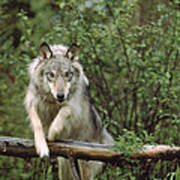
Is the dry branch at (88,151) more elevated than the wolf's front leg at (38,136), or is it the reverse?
the wolf's front leg at (38,136)

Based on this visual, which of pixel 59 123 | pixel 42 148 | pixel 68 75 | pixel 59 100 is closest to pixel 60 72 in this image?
pixel 68 75

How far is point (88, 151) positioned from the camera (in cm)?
370

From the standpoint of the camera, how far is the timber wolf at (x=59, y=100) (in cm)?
404

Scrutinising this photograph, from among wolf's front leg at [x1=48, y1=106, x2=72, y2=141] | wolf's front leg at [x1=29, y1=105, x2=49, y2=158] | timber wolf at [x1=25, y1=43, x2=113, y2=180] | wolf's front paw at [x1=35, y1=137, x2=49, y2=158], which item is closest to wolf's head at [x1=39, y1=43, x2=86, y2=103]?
timber wolf at [x1=25, y1=43, x2=113, y2=180]

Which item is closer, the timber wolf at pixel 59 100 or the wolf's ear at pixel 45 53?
the timber wolf at pixel 59 100

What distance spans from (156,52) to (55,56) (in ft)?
5.95

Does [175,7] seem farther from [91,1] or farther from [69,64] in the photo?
[69,64]

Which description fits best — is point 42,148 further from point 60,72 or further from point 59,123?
point 60,72

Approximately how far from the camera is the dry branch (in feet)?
11.7

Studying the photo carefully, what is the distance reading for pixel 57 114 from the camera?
440 centimetres

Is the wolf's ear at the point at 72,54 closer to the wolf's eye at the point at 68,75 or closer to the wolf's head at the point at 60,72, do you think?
the wolf's head at the point at 60,72

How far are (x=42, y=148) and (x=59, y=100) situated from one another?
2.18 feet

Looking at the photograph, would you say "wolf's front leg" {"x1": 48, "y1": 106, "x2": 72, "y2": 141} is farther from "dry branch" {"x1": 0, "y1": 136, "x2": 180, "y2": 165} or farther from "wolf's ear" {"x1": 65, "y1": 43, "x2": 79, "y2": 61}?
"wolf's ear" {"x1": 65, "y1": 43, "x2": 79, "y2": 61}

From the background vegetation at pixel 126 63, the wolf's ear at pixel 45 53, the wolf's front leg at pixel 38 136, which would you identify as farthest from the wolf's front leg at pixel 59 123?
the wolf's ear at pixel 45 53
